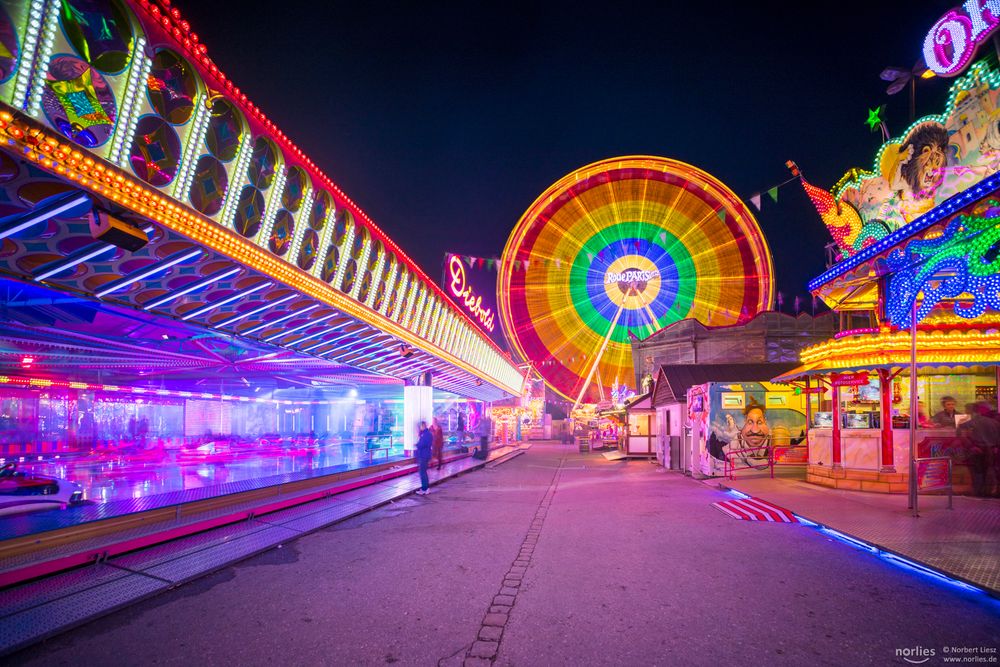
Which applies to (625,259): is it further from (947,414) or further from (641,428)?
(947,414)

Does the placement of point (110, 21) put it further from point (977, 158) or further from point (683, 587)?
point (977, 158)

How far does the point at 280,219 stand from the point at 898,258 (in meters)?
14.3

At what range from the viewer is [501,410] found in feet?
191

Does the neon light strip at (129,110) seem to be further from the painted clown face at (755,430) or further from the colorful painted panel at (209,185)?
the painted clown face at (755,430)

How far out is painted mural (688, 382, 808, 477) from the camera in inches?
685

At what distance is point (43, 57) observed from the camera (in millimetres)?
4926

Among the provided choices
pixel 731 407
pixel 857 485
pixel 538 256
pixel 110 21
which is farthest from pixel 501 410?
pixel 110 21

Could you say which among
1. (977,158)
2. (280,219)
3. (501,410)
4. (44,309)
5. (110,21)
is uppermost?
(977,158)

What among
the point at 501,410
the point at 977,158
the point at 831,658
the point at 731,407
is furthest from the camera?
the point at 501,410

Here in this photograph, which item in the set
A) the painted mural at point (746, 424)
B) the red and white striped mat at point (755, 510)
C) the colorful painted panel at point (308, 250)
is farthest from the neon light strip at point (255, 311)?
the painted mural at point (746, 424)

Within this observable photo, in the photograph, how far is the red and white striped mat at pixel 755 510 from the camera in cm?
972

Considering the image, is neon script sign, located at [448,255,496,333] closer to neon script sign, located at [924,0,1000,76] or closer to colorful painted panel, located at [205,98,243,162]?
colorful painted panel, located at [205,98,243,162]

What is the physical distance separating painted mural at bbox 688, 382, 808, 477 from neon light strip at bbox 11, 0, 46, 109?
17.6 meters

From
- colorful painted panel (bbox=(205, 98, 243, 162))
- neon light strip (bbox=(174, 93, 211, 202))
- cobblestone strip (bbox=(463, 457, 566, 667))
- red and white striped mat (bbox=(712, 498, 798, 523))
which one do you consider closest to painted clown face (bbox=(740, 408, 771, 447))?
red and white striped mat (bbox=(712, 498, 798, 523))
